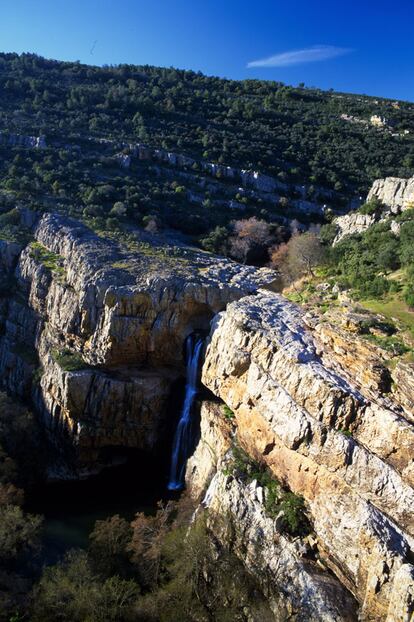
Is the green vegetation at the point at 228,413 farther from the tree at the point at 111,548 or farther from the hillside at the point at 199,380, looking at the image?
the tree at the point at 111,548

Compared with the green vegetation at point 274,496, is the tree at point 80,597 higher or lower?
lower

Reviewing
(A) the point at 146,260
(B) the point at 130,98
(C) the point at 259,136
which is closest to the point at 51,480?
(A) the point at 146,260

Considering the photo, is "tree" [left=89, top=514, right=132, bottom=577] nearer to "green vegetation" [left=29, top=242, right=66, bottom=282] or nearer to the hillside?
the hillside

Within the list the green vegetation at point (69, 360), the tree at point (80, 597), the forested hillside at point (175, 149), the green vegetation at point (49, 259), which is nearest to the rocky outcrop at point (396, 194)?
the forested hillside at point (175, 149)

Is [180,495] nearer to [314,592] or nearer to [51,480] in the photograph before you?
[51,480]

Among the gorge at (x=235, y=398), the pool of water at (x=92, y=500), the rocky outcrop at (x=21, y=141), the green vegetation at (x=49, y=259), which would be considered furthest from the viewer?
the rocky outcrop at (x=21, y=141)

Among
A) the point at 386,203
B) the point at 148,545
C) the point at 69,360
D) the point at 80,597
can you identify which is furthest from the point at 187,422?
the point at 386,203

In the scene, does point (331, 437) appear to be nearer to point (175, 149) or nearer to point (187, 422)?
point (187, 422)

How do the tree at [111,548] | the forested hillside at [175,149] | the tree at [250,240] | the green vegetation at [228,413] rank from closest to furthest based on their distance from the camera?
the tree at [111,548] → the green vegetation at [228,413] → the tree at [250,240] → the forested hillside at [175,149]
